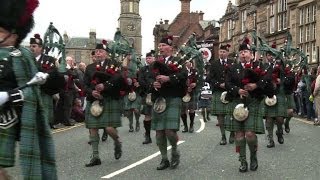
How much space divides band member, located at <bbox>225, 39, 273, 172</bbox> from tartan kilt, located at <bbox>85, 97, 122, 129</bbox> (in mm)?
1847

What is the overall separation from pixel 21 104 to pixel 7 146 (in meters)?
0.34

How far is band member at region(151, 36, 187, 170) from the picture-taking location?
841 centimetres

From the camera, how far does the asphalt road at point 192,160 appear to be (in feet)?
25.7

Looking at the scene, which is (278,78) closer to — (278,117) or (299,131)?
(278,117)

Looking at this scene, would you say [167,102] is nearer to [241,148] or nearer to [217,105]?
[241,148]

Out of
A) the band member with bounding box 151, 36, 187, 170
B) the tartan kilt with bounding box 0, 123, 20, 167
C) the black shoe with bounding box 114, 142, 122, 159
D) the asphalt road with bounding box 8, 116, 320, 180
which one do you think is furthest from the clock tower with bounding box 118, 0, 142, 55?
the tartan kilt with bounding box 0, 123, 20, 167

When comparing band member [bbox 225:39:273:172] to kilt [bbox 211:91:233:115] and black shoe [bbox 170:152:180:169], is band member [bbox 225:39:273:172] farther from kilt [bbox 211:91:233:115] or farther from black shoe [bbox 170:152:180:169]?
Answer: kilt [bbox 211:91:233:115]

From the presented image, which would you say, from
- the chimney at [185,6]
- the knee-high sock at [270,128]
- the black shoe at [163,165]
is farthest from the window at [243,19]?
the black shoe at [163,165]

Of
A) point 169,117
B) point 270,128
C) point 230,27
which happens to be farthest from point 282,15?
point 169,117

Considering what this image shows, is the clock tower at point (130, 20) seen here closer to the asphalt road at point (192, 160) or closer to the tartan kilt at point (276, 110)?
the asphalt road at point (192, 160)

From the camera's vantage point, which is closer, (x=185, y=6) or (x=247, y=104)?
(x=247, y=104)

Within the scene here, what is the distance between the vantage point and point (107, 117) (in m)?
8.89

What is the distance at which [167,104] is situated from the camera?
852cm

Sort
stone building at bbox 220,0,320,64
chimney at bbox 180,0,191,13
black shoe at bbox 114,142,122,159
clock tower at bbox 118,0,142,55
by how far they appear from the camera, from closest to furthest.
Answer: black shoe at bbox 114,142,122,159 → stone building at bbox 220,0,320,64 → chimney at bbox 180,0,191,13 → clock tower at bbox 118,0,142,55
